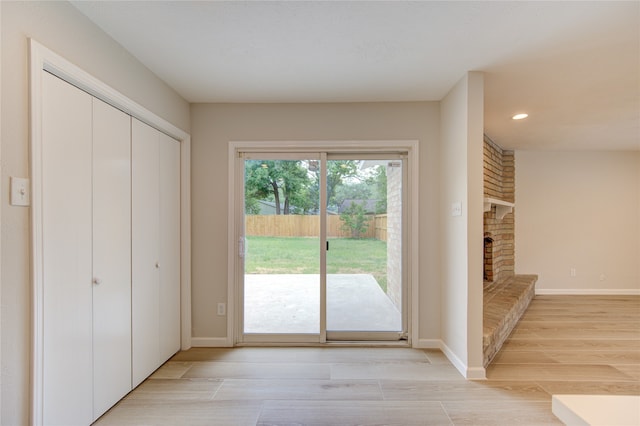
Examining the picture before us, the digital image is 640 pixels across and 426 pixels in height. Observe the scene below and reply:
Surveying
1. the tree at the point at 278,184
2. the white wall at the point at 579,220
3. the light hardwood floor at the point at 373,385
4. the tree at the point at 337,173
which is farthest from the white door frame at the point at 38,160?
the white wall at the point at 579,220

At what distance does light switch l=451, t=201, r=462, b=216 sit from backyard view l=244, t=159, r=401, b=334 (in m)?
0.61

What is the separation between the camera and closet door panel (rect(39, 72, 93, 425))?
1534 millimetres

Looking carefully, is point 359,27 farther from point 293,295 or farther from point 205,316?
point 205,316

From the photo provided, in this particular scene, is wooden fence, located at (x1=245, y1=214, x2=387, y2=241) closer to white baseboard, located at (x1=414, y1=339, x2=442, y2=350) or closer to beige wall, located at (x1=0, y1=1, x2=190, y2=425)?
white baseboard, located at (x1=414, y1=339, x2=442, y2=350)

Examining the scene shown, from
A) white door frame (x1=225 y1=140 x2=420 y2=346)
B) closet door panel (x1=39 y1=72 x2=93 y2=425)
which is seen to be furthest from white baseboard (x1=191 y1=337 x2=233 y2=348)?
closet door panel (x1=39 y1=72 x2=93 y2=425)

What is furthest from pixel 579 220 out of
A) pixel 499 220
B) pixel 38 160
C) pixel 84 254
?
pixel 38 160

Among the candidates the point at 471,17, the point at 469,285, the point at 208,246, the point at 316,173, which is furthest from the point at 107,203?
the point at 469,285

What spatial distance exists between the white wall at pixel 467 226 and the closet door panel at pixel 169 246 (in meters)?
2.56

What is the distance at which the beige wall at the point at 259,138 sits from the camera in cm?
301

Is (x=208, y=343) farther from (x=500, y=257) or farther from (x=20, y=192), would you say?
(x=500, y=257)

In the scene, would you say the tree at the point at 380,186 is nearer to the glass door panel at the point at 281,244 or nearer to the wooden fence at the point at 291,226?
the wooden fence at the point at 291,226

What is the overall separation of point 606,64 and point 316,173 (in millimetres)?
2470

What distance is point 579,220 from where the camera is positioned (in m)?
5.16

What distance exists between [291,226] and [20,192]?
205 centimetres
